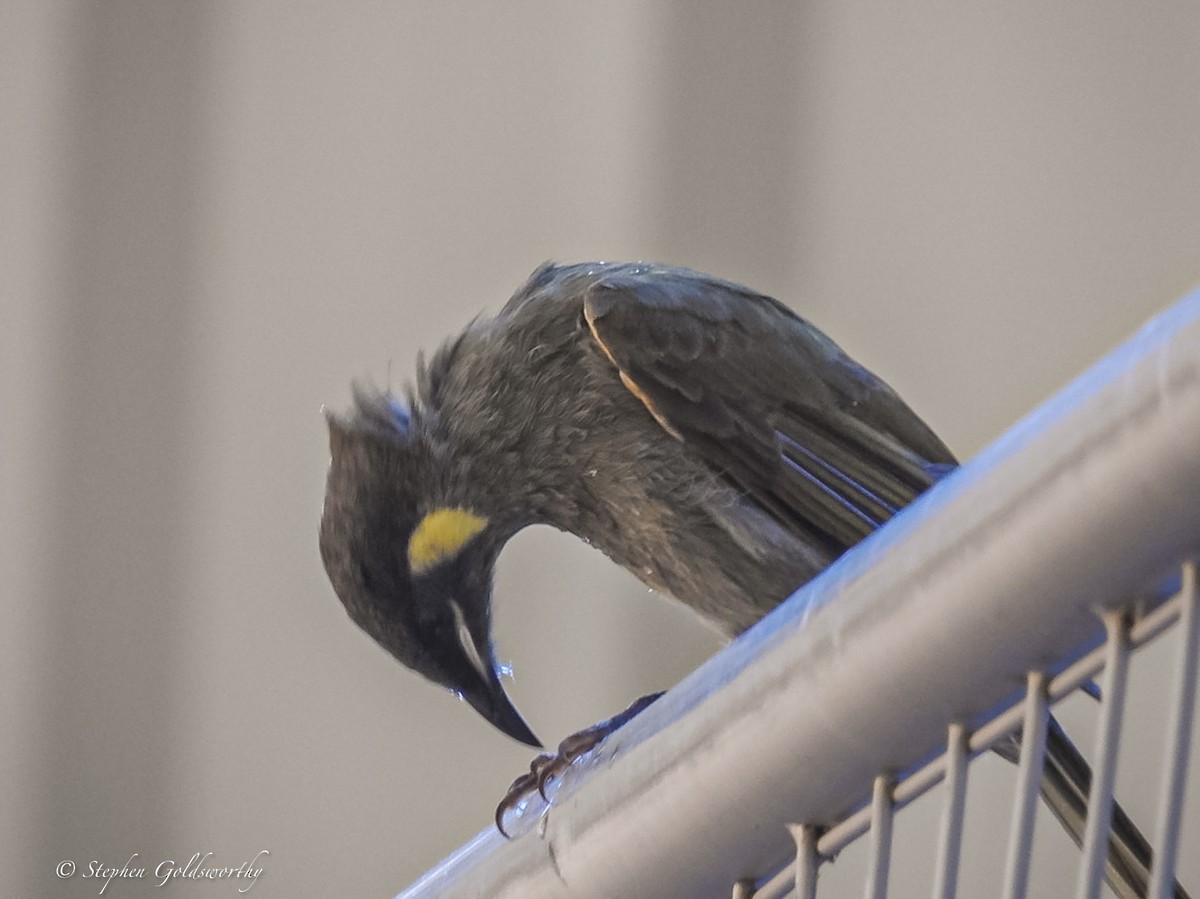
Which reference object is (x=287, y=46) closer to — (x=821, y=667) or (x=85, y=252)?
(x=85, y=252)

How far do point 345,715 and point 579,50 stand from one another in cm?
169

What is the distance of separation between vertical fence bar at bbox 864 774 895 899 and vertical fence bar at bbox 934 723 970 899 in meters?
0.02

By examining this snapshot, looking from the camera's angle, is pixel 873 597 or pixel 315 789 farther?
pixel 315 789

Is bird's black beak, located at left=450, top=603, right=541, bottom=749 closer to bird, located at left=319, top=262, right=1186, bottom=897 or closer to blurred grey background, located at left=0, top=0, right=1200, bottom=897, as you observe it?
bird, located at left=319, top=262, right=1186, bottom=897

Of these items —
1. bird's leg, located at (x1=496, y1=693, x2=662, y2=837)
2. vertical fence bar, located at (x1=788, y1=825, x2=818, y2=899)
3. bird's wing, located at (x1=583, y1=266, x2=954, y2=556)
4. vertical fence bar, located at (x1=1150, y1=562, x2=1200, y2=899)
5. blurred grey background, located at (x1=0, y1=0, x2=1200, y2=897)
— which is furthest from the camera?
blurred grey background, located at (x1=0, y1=0, x2=1200, y2=897)

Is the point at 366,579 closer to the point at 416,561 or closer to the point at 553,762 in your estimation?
the point at 416,561

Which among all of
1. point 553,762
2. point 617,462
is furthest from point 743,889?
point 617,462

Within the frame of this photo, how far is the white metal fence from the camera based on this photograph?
465mm

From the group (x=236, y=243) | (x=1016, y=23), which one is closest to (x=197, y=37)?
(x=236, y=243)

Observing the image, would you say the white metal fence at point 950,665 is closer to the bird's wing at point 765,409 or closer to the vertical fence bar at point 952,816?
the vertical fence bar at point 952,816

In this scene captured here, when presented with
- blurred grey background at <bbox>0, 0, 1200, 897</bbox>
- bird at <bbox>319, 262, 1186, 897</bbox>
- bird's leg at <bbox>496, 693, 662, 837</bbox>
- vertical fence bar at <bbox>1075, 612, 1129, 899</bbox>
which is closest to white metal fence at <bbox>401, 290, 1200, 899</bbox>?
vertical fence bar at <bbox>1075, 612, 1129, 899</bbox>

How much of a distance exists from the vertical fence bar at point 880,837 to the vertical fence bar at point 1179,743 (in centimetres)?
10

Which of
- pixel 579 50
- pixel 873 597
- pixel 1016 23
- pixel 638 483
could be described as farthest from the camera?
pixel 579 50

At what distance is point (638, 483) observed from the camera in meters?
1.45
